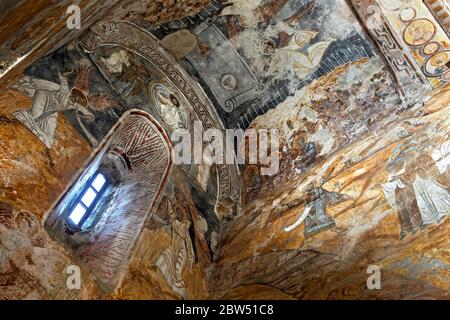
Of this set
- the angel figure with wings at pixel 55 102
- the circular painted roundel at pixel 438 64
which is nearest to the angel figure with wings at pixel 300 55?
the circular painted roundel at pixel 438 64

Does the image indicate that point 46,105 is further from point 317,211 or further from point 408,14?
point 408,14

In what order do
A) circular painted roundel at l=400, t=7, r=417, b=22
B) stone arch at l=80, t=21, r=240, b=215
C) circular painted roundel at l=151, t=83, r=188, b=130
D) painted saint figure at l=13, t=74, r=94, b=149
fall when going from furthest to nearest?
circular painted roundel at l=151, t=83, r=188, b=130 < circular painted roundel at l=400, t=7, r=417, b=22 < stone arch at l=80, t=21, r=240, b=215 < painted saint figure at l=13, t=74, r=94, b=149

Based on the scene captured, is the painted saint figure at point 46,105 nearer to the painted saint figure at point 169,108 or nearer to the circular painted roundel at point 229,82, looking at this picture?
the painted saint figure at point 169,108

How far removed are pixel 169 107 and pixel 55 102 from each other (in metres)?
2.39

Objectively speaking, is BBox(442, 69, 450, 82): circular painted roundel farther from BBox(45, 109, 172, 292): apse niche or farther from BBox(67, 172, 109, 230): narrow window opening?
BBox(67, 172, 109, 230): narrow window opening

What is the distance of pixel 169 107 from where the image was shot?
9.98m

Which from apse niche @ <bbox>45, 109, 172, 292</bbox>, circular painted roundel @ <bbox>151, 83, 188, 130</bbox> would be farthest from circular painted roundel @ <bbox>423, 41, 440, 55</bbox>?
apse niche @ <bbox>45, 109, 172, 292</bbox>

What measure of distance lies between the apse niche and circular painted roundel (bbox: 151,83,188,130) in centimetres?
30

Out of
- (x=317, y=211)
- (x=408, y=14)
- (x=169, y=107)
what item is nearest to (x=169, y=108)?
(x=169, y=107)

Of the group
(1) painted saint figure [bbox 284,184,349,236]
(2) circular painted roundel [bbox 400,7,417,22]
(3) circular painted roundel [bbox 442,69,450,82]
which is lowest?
(1) painted saint figure [bbox 284,184,349,236]

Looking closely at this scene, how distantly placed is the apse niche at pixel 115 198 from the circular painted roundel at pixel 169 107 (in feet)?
0.99

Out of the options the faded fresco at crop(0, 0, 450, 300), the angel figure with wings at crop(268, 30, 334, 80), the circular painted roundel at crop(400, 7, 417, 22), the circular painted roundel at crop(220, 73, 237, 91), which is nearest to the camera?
the faded fresco at crop(0, 0, 450, 300)

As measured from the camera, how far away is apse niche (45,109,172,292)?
7566 mm

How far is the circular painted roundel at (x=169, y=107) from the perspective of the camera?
9.80 metres
